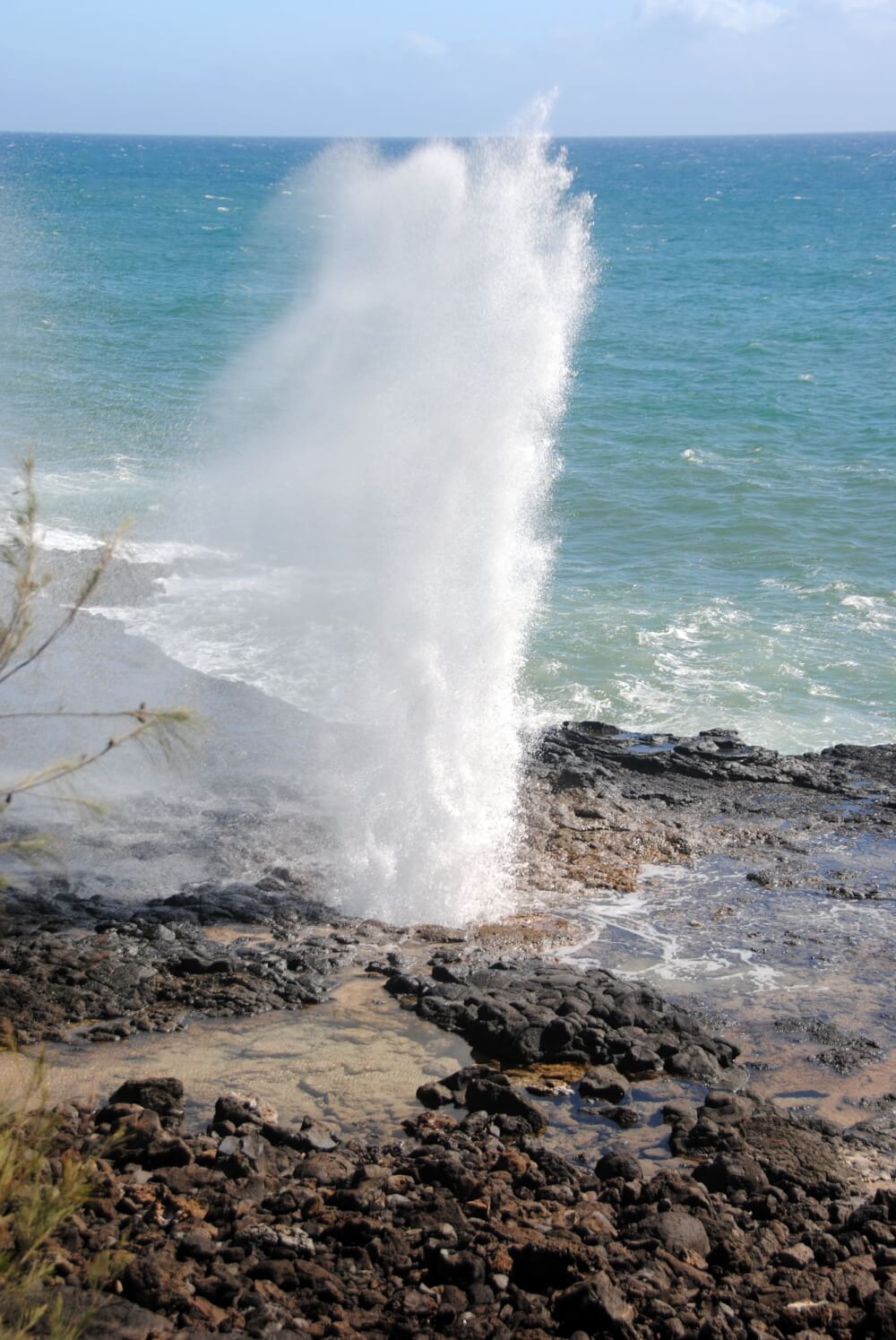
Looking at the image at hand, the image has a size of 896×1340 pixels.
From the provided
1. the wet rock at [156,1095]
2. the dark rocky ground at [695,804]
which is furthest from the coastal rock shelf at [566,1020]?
the dark rocky ground at [695,804]

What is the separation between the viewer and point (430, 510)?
22344 millimetres

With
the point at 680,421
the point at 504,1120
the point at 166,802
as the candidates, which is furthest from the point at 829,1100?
the point at 680,421

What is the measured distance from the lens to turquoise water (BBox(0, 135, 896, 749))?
23.2 metres

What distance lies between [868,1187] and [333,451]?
89.7 ft

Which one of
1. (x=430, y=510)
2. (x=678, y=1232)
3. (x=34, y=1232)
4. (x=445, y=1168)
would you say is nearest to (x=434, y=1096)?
(x=445, y=1168)

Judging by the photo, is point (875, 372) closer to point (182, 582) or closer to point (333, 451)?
point (333, 451)

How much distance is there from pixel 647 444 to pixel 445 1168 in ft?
104

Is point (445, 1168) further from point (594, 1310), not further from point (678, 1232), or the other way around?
point (594, 1310)

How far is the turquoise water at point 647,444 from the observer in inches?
915

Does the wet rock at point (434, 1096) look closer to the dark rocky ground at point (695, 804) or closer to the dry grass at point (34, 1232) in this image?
the dry grass at point (34, 1232)

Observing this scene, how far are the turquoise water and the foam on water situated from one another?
1.41 metres

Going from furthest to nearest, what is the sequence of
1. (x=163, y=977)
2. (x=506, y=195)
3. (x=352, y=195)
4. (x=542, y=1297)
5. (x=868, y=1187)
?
(x=352, y=195)
(x=506, y=195)
(x=163, y=977)
(x=868, y=1187)
(x=542, y=1297)

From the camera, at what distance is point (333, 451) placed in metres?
34.7

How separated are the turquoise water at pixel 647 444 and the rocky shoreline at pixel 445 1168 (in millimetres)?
8977
